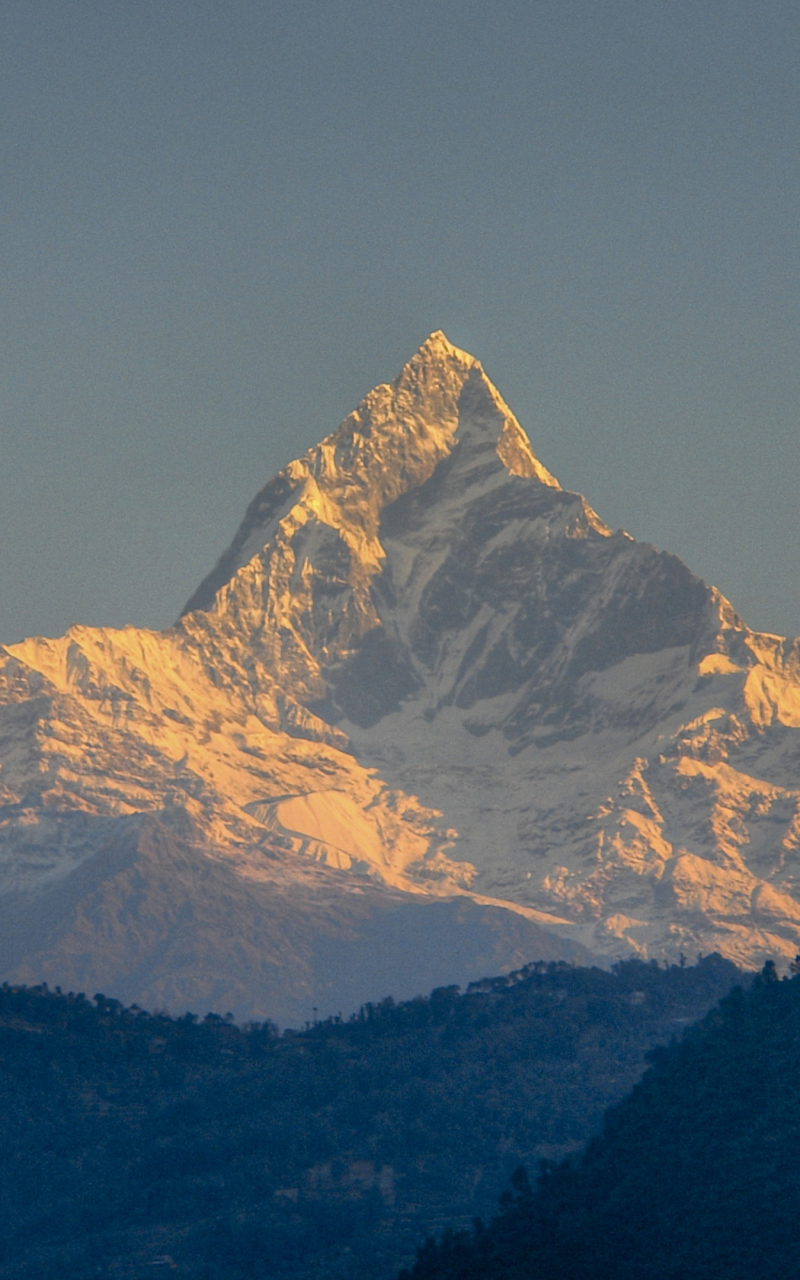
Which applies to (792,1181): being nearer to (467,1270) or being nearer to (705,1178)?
(705,1178)

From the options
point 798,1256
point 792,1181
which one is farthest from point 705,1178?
point 798,1256

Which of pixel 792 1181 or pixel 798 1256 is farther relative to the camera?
pixel 792 1181

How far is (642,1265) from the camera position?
183500 millimetres

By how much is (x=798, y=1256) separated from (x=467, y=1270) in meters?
26.7

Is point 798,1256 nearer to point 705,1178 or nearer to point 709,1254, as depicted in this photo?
point 709,1254

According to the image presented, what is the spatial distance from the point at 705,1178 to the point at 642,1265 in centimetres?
1440

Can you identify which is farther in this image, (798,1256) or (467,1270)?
(467,1270)

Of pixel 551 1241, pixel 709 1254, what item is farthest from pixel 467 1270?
pixel 709 1254

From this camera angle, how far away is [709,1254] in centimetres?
18188

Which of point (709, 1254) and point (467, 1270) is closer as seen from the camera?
point (709, 1254)

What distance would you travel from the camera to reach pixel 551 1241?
637 ft

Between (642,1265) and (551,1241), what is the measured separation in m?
11.7

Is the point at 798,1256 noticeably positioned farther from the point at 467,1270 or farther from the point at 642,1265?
the point at 467,1270

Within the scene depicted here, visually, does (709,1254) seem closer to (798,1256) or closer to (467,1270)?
(798,1256)
